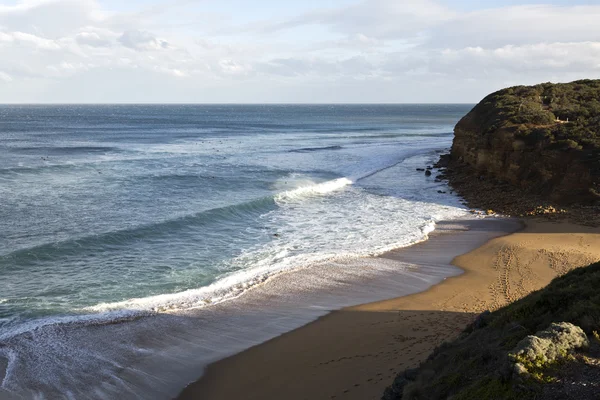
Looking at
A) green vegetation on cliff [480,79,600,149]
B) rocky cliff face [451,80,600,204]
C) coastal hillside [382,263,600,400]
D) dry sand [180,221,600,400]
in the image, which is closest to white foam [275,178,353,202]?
rocky cliff face [451,80,600,204]

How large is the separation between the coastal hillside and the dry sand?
1541 millimetres

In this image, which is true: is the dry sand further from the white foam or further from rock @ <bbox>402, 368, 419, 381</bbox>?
the white foam

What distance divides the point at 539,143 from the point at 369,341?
2316 cm

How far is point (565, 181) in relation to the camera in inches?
1072

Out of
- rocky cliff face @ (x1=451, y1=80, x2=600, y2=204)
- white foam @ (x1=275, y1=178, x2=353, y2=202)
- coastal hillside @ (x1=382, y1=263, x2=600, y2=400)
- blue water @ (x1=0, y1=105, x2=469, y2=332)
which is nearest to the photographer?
coastal hillside @ (x1=382, y1=263, x2=600, y2=400)

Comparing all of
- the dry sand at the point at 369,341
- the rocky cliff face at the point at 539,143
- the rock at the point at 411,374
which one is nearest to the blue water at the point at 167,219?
the dry sand at the point at 369,341

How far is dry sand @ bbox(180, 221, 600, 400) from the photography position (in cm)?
999

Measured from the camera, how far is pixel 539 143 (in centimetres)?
3014

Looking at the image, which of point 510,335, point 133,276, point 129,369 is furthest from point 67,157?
point 510,335

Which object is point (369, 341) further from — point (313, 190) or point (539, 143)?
point (539, 143)

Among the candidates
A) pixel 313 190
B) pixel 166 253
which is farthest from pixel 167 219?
pixel 313 190

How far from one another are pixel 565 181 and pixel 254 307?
67.1 feet

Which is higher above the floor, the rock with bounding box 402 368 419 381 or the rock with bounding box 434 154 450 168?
the rock with bounding box 434 154 450 168

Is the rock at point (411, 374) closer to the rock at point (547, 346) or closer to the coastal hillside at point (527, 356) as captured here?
the coastal hillside at point (527, 356)
